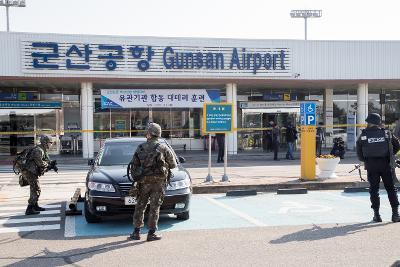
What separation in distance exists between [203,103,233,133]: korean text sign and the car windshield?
3545mm

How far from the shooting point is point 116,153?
384 inches

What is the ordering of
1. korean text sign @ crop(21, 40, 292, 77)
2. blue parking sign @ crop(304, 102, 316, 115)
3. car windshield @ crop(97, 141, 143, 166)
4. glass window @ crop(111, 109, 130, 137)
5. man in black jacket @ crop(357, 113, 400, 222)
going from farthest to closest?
glass window @ crop(111, 109, 130, 137) < korean text sign @ crop(21, 40, 292, 77) < blue parking sign @ crop(304, 102, 316, 115) < car windshield @ crop(97, 141, 143, 166) < man in black jacket @ crop(357, 113, 400, 222)

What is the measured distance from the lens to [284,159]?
22.6 metres

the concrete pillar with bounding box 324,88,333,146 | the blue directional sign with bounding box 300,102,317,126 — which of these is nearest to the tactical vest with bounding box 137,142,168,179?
the blue directional sign with bounding box 300,102,317,126

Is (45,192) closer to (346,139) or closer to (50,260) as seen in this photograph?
(50,260)

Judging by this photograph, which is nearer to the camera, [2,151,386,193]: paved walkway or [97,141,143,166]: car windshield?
[97,141,143,166]: car windshield

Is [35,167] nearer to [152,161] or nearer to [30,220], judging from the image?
[30,220]

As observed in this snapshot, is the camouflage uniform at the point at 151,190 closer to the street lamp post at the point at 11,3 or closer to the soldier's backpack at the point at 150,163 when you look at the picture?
the soldier's backpack at the point at 150,163

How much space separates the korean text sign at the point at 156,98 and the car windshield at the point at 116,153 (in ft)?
43.6

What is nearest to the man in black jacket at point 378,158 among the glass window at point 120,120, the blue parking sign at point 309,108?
the blue parking sign at point 309,108

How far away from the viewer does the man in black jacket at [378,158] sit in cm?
824

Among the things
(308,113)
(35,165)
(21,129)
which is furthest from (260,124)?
(35,165)

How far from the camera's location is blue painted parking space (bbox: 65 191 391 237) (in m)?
8.22

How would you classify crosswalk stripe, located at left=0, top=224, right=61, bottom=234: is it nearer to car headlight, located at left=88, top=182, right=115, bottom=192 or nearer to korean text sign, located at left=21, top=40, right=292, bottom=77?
car headlight, located at left=88, top=182, right=115, bottom=192
